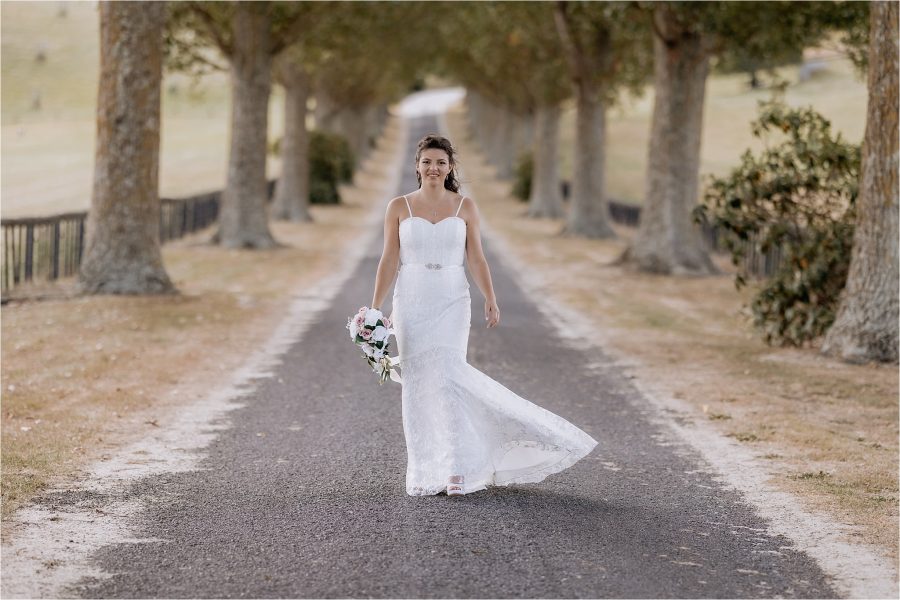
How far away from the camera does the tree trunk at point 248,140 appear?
2831 centimetres

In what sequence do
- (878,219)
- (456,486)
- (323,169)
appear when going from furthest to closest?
(323,169) → (878,219) → (456,486)

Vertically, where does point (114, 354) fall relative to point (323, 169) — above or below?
below

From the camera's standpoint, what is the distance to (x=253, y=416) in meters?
10.1

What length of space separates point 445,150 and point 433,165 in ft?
0.58

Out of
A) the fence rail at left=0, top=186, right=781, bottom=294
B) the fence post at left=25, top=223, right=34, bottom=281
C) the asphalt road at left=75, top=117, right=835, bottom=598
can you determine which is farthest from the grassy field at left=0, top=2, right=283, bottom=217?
the asphalt road at left=75, top=117, right=835, bottom=598

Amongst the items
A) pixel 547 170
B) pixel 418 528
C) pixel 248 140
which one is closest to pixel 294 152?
pixel 248 140

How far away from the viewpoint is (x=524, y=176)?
173ft

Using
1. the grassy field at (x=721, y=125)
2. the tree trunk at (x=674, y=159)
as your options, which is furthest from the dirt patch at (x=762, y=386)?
the grassy field at (x=721, y=125)

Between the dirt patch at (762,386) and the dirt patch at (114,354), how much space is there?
381 cm

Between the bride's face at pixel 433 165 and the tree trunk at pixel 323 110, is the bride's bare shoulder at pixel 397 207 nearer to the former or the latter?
the bride's face at pixel 433 165

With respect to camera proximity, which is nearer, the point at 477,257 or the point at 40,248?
the point at 477,257

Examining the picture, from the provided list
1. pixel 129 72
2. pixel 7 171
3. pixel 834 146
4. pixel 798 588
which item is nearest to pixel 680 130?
pixel 834 146

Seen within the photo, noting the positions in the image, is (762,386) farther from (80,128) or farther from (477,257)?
(80,128)

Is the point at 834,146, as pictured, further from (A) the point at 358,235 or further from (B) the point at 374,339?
(A) the point at 358,235
